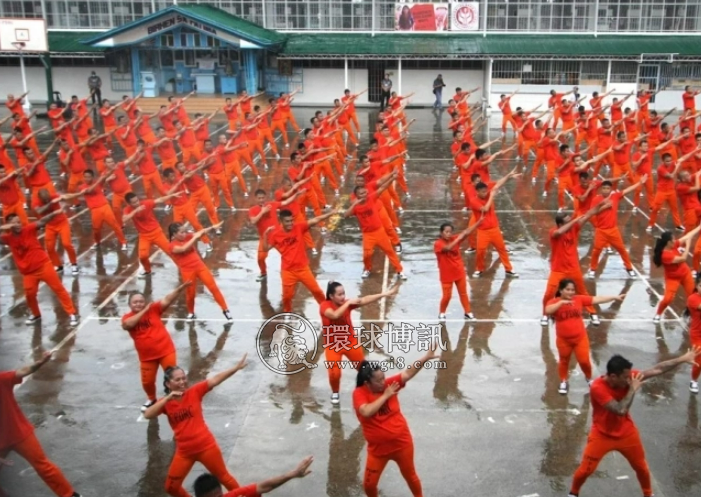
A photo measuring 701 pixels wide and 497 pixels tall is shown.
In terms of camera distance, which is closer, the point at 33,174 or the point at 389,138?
the point at 33,174

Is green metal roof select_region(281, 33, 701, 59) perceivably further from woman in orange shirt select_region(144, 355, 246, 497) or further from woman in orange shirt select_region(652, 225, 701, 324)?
woman in orange shirt select_region(144, 355, 246, 497)

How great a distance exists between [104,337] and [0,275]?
3.50 m

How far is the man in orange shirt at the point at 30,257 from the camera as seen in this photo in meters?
9.62

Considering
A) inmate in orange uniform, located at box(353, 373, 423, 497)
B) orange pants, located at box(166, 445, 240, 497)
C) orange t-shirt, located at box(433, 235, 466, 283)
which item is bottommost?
orange pants, located at box(166, 445, 240, 497)

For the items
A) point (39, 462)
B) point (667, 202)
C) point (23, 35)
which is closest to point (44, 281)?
point (39, 462)

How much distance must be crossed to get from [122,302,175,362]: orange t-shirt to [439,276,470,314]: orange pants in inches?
149

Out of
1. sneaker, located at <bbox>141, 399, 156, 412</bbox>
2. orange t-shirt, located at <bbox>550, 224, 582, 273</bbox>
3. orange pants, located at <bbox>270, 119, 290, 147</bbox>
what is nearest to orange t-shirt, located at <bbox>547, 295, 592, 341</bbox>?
orange t-shirt, located at <bbox>550, 224, 582, 273</bbox>

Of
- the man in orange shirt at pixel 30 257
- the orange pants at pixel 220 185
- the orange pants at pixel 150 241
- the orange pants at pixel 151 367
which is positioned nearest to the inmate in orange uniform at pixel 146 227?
the orange pants at pixel 150 241

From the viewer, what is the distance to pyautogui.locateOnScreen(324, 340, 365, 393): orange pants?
7.80 metres

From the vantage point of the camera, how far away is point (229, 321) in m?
10.2

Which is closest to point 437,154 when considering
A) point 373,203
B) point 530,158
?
point 530,158

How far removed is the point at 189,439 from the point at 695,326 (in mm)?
5240

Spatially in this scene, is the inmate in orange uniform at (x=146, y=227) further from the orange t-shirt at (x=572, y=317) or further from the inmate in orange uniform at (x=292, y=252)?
the orange t-shirt at (x=572, y=317)

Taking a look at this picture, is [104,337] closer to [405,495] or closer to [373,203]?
[373,203]
